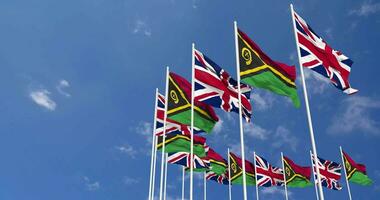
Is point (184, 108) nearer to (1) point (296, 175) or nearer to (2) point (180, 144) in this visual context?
(2) point (180, 144)

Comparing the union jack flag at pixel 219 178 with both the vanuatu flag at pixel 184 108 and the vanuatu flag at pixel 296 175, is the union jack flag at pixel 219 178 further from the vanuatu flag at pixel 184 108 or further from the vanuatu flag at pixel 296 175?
the vanuatu flag at pixel 184 108

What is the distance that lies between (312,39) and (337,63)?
157cm

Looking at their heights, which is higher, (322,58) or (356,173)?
(356,173)

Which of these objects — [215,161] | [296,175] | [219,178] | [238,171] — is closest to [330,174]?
[296,175]

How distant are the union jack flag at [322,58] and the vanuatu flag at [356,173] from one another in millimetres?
22365

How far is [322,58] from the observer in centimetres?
1734

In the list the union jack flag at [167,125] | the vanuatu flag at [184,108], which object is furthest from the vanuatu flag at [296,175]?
the vanuatu flag at [184,108]

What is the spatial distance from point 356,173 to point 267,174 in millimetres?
9058

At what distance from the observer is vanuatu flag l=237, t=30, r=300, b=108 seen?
17.2 meters

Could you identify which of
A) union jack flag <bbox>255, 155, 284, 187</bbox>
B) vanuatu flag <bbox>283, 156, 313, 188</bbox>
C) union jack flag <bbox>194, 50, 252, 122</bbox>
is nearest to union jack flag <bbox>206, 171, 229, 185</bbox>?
union jack flag <bbox>255, 155, 284, 187</bbox>

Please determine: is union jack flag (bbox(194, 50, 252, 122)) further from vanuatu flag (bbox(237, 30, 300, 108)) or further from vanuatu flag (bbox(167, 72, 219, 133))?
vanuatu flag (bbox(237, 30, 300, 108))

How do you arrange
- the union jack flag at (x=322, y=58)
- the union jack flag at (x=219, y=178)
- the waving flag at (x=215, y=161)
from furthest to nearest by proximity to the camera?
the union jack flag at (x=219, y=178) < the waving flag at (x=215, y=161) < the union jack flag at (x=322, y=58)

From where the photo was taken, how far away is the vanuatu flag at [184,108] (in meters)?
21.4

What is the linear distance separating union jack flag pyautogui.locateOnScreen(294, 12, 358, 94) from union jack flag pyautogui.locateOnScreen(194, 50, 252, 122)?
4468mm
